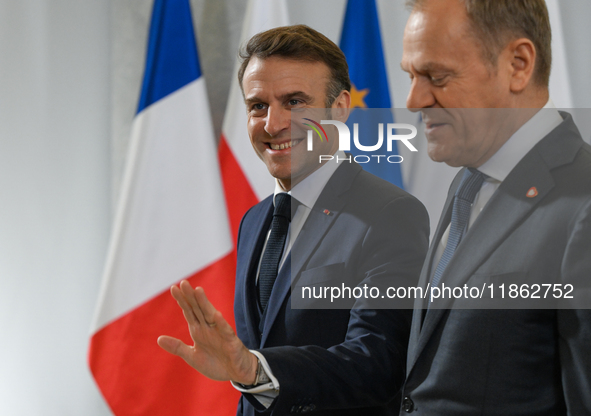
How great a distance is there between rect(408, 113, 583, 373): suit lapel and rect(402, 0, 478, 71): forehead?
8.4 inches

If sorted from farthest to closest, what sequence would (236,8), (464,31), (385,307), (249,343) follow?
(236,8) → (249,343) → (385,307) → (464,31)

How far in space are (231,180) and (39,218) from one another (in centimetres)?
108

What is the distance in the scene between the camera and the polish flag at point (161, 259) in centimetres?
238

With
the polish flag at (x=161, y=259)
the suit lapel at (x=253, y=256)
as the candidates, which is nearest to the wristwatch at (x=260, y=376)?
the suit lapel at (x=253, y=256)

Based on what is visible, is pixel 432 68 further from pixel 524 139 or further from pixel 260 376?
pixel 260 376

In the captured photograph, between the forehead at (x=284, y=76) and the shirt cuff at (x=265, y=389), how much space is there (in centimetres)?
66

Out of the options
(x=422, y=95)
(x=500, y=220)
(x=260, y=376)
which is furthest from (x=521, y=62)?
(x=260, y=376)

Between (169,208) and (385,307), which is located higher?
(169,208)

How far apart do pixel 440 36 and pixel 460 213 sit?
33 centimetres

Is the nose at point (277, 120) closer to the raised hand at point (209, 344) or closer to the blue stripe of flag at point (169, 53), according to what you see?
the raised hand at point (209, 344)

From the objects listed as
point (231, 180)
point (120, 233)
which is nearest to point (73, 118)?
point (120, 233)

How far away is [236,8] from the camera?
2.69 meters

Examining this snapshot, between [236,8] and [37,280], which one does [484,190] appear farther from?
[37,280]

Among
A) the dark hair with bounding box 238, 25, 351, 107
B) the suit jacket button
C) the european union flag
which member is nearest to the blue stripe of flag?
the european union flag
